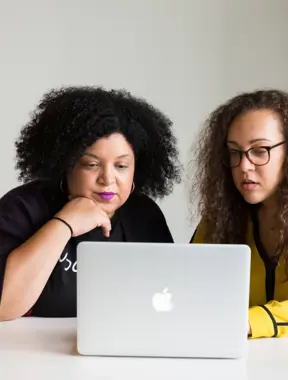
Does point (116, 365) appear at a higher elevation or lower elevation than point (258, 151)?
lower

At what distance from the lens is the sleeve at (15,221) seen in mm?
1422

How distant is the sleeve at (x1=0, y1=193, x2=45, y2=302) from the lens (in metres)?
1.42

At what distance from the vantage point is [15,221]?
1480 mm

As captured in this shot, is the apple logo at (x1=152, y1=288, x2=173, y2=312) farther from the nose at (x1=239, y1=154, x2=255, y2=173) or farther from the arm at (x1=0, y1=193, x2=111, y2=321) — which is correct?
the nose at (x1=239, y1=154, x2=255, y2=173)

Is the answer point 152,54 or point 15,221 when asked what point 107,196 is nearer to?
point 15,221

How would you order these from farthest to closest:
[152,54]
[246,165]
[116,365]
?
[152,54], [246,165], [116,365]

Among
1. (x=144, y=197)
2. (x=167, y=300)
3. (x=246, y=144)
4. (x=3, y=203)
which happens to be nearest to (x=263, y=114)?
(x=246, y=144)

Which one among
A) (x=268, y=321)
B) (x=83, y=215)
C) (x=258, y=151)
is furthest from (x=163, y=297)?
(x=258, y=151)

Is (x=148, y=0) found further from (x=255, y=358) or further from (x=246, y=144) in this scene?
(x=255, y=358)

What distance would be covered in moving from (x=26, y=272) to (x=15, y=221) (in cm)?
20

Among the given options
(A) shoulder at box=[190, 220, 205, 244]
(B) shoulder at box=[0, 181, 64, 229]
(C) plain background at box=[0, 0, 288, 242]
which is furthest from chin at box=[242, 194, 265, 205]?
(C) plain background at box=[0, 0, 288, 242]

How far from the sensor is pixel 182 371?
104cm

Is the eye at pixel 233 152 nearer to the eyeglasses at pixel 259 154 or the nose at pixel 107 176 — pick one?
the eyeglasses at pixel 259 154

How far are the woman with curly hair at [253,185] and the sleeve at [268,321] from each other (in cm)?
1
